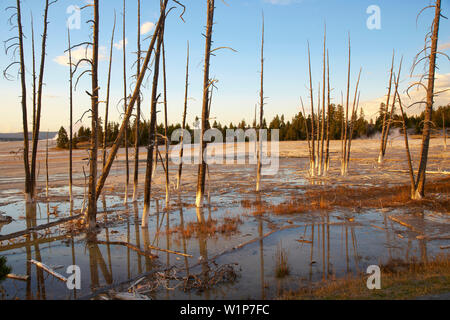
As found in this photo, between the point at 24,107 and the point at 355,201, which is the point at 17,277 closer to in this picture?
the point at 24,107

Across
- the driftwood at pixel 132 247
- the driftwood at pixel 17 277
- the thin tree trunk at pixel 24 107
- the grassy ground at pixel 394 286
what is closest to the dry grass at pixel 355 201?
the driftwood at pixel 132 247

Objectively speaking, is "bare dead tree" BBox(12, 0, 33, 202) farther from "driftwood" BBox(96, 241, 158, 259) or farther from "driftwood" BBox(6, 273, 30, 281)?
"driftwood" BBox(6, 273, 30, 281)

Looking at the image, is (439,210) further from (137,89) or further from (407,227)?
(137,89)

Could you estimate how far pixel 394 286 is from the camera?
5.52m

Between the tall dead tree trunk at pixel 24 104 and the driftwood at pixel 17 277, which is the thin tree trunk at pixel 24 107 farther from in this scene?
the driftwood at pixel 17 277

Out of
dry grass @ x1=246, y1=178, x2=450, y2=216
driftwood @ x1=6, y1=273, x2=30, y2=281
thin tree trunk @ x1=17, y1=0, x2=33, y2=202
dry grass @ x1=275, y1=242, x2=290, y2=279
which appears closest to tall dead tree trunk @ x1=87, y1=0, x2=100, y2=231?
driftwood @ x1=6, y1=273, x2=30, y2=281

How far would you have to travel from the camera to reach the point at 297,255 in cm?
794

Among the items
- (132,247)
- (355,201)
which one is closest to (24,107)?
(132,247)

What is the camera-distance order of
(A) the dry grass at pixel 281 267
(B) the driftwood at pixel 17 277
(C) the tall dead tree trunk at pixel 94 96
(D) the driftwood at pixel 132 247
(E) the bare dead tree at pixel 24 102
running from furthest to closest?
(E) the bare dead tree at pixel 24 102 → (C) the tall dead tree trunk at pixel 94 96 → (D) the driftwood at pixel 132 247 → (A) the dry grass at pixel 281 267 → (B) the driftwood at pixel 17 277

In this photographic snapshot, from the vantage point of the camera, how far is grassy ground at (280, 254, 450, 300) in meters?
5.10

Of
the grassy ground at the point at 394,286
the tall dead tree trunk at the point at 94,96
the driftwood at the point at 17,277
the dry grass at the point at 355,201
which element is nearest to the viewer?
the grassy ground at the point at 394,286

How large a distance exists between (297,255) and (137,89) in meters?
6.54

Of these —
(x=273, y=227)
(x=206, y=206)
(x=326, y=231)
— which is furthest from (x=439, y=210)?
(x=206, y=206)

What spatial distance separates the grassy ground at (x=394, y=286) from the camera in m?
5.10
